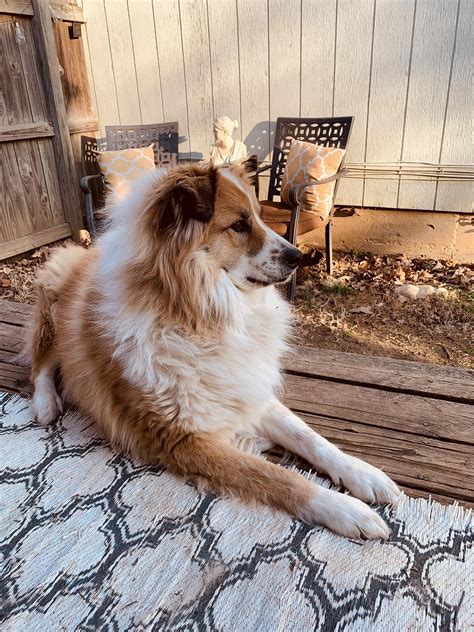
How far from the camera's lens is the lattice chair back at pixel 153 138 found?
4.97 metres

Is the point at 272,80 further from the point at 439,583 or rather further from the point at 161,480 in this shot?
the point at 439,583

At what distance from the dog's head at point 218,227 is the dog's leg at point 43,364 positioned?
2.76 ft

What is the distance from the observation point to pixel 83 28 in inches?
200

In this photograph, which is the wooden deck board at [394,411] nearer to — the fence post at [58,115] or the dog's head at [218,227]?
the dog's head at [218,227]

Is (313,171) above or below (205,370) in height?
above

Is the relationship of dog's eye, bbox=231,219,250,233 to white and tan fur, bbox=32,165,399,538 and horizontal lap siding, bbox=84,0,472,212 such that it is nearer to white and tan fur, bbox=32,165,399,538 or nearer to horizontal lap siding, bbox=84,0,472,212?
white and tan fur, bbox=32,165,399,538

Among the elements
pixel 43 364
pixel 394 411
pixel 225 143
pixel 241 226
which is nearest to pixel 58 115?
pixel 225 143

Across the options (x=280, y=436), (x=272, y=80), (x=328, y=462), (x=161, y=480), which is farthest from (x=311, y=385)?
(x=272, y=80)

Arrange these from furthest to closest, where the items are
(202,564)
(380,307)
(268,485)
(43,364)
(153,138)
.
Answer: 1. (153,138)
2. (380,307)
3. (43,364)
4. (268,485)
5. (202,564)

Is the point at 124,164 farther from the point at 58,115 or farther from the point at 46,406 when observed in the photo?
the point at 46,406

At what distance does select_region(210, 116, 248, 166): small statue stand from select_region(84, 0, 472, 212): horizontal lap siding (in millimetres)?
195

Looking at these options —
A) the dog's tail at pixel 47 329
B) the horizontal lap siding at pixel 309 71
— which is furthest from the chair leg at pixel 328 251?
the dog's tail at pixel 47 329

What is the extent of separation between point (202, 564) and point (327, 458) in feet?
1.59

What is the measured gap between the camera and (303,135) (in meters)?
4.32
